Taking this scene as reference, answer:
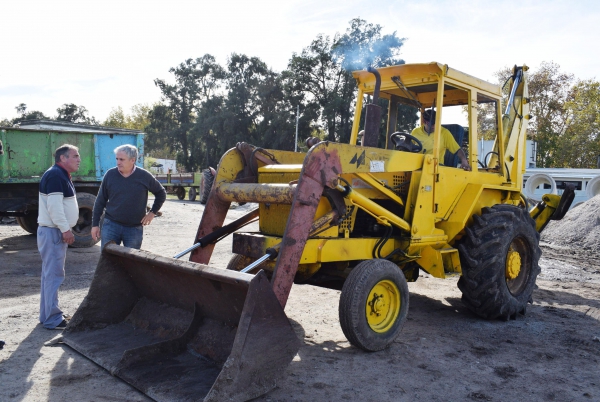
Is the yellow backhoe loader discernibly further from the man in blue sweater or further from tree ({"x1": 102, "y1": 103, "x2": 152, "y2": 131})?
tree ({"x1": 102, "y1": 103, "x2": 152, "y2": 131})

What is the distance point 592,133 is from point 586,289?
2879 cm

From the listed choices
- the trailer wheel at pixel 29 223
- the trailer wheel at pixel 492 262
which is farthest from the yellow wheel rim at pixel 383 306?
the trailer wheel at pixel 29 223

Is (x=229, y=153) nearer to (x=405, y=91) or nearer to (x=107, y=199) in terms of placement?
(x=107, y=199)

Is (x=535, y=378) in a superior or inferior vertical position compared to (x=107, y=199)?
inferior

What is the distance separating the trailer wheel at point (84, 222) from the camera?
9.93 m

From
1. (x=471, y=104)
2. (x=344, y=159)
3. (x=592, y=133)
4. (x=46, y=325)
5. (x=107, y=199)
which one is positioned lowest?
(x=46, y=325)

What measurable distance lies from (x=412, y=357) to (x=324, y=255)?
1.15 meters

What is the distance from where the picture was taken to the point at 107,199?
5.47 meters

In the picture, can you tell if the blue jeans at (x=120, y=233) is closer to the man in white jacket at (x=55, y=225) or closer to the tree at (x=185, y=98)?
the man in white jacket at (x=55, y=225)

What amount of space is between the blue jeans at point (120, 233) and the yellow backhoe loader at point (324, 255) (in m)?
0.39

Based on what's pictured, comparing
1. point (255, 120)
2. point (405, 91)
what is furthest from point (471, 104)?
point (255, 120)

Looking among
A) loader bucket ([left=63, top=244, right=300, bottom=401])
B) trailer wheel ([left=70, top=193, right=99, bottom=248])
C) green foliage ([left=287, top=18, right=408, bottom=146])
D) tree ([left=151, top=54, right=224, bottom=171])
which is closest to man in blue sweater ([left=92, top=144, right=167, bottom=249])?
loader bucket ([left=63, top=244, right=300, bottom=401])

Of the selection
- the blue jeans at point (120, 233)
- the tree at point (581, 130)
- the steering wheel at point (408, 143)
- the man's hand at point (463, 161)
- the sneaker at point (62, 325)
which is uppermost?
the tree at point (581, 130)

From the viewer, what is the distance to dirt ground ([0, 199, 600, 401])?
381 cm
